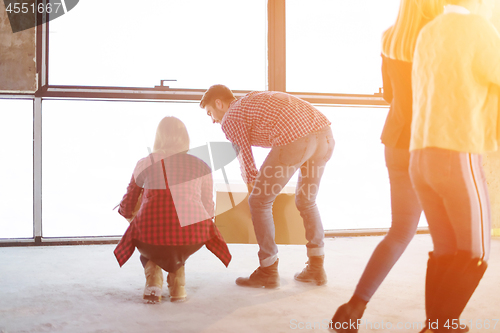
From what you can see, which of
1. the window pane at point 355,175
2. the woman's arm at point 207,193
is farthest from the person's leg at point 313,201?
the window pane at point 355,175

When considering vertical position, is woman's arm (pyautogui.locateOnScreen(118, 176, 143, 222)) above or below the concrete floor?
above

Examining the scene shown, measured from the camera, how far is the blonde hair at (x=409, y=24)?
46.2 inches

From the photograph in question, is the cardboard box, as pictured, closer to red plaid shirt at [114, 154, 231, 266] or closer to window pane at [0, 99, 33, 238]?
red plaid shirt at [114, 154, 231, 266]

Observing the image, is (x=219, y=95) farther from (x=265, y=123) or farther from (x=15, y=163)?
(x=15, y=163)

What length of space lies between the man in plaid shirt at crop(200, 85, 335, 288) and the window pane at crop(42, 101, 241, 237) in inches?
47.8

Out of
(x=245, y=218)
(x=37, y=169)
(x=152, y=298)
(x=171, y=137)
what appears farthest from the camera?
(x=37, y=169)

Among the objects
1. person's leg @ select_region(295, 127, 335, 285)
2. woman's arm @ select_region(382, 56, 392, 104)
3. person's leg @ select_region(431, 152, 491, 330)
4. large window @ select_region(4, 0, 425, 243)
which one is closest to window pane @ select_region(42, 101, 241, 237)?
large window @ select_region(4, 0, 425, 243)

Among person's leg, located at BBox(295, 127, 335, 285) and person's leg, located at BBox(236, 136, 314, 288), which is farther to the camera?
person's leg, located at BBox(295, 127, 335, 285)

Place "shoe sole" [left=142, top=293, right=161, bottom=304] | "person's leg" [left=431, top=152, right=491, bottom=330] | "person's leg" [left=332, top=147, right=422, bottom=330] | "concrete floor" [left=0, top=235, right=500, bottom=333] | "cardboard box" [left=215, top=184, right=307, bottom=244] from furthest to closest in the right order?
"cardboard box" [left=215, top=184, right=307, bottom=244] → "shoe sole" [left=142, top=293, right=161, bottom=304] → "concrete floor" [left=0, top=235, right=500, bottom=333] → "person's leg" [left=332, top=147, right=422, bottom=330] → "person's leg" [left=431, top=152, right=491, bottom=330]

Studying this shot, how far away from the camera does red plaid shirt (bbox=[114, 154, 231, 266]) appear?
1.79 m

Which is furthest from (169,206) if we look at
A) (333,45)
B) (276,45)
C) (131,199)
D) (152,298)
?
(333,45)

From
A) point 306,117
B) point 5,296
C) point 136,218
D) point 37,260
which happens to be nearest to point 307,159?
point 306,117

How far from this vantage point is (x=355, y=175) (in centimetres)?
372

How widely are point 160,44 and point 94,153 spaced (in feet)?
3.23
